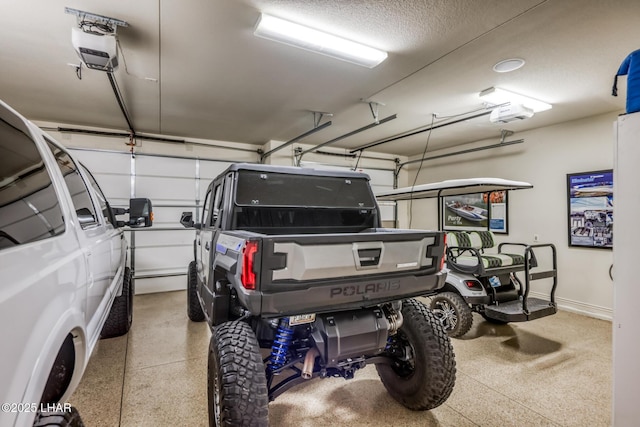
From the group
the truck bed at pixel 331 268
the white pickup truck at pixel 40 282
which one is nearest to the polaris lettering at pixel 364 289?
the truck bed at pixel 331 268

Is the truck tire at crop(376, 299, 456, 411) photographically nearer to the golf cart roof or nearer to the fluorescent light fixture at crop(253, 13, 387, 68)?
the golf cart roof

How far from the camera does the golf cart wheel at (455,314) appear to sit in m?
3.62

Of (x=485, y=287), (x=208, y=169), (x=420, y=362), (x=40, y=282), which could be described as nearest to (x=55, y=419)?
(x=40, y=282)

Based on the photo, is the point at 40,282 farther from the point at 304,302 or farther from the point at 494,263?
the point at 494,263

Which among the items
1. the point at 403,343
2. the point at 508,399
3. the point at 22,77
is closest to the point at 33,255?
the point at 403,343

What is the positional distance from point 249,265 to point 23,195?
92 centimetres

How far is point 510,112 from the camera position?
4125 mm

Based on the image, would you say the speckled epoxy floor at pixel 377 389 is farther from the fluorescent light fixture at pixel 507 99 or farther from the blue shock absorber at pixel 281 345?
the fluorescent light fixture at pixel 507 99

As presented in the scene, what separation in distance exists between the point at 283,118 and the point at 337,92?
1367 millimetres

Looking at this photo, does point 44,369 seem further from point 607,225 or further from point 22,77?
point 607,225

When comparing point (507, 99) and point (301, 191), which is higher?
point (507, 99)

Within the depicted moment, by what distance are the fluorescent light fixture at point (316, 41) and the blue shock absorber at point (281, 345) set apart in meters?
2.27

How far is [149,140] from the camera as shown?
19.4 ft

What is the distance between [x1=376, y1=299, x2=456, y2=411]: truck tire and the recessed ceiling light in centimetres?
270
